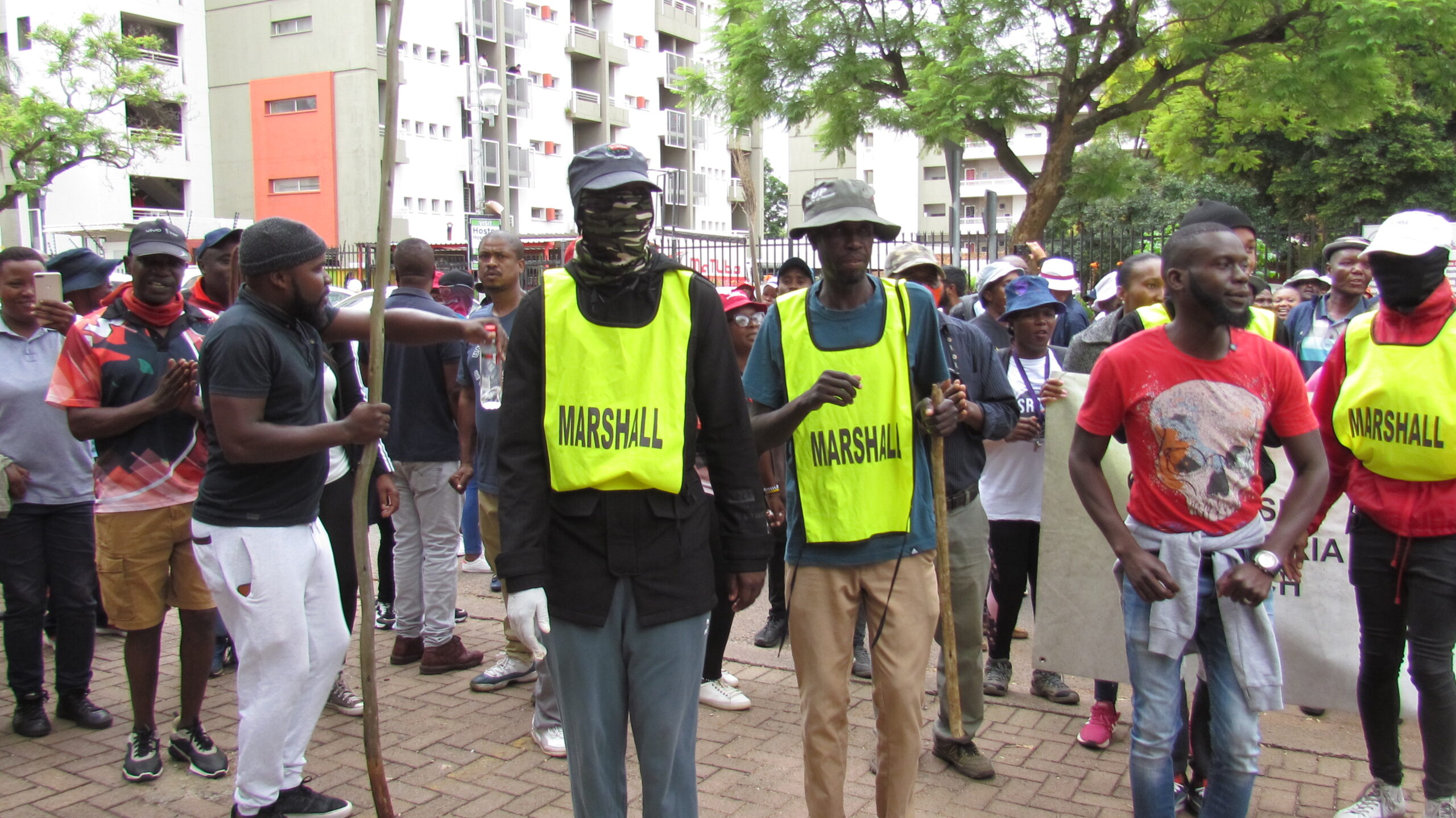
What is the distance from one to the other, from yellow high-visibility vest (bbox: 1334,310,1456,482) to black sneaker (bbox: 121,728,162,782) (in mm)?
4786

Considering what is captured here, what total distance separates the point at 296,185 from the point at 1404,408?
1812 inches

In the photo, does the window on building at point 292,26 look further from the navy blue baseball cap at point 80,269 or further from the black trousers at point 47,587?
the black trousers at point 47,587

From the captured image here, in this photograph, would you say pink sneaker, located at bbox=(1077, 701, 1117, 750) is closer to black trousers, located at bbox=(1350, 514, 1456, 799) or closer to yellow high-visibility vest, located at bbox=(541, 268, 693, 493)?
black trousers, located at bbox=(1350, 514, 1456, 799)

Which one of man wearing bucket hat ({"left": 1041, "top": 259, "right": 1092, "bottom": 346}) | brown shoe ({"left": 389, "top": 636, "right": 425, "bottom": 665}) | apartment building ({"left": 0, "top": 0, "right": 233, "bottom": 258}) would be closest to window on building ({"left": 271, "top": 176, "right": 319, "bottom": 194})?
apartment building ({"left": 0, "top": 0, "right": 233, "bottom": 258})

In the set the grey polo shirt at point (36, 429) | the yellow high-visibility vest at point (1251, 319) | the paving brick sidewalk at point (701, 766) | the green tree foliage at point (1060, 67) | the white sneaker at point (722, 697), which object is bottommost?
the paving brick sidewalk at point (701, 766)

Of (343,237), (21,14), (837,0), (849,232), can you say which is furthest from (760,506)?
(21,14)

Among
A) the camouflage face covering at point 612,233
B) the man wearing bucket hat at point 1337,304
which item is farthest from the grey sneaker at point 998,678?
the camouflage face covering at point 612,233

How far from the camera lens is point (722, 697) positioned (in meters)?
5.30

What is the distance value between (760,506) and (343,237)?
4392cm

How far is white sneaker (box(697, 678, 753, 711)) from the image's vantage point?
5.29 meters

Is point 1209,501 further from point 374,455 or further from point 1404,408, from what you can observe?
point 374,455

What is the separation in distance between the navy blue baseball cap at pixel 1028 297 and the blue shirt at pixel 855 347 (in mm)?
1620

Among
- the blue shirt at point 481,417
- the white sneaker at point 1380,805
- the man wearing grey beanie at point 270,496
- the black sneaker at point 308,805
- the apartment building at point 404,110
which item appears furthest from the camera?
the apartment building at point 404,110

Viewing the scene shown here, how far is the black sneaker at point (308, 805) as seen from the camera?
411cm
